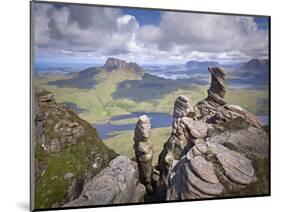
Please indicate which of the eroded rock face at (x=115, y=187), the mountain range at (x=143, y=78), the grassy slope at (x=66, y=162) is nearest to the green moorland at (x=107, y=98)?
the mountain range at (x=143, y=78)

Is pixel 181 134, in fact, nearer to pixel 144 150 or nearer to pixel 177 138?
pixel 177 138

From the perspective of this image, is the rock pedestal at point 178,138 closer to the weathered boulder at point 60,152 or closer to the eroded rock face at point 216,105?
the eroded rock face at point 216,105

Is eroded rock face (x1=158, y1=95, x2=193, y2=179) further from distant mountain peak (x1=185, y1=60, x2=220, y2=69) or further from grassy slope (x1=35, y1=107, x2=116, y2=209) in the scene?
grassy slope (x1=35, y1=107, x2=116, y2=209)

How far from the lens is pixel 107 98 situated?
4.12 meters

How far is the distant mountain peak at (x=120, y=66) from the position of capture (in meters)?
4.11

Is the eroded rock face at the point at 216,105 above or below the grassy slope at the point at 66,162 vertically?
above

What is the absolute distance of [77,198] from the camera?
3.96 metres

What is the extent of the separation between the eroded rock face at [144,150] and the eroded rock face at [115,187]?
0.06 metres

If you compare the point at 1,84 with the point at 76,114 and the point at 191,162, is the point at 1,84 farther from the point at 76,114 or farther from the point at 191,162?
the point at 191,162

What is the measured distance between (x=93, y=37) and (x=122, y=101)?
0.60 meters

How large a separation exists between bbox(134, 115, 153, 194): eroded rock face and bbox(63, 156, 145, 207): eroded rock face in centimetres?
6

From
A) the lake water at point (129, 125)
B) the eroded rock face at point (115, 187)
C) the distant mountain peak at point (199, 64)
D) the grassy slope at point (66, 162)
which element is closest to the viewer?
the grassy slope at point (66, 162)

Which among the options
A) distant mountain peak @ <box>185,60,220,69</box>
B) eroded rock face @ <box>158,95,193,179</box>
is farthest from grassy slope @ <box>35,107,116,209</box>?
distant mountain peak @ <box>185,60,220,69</box>
